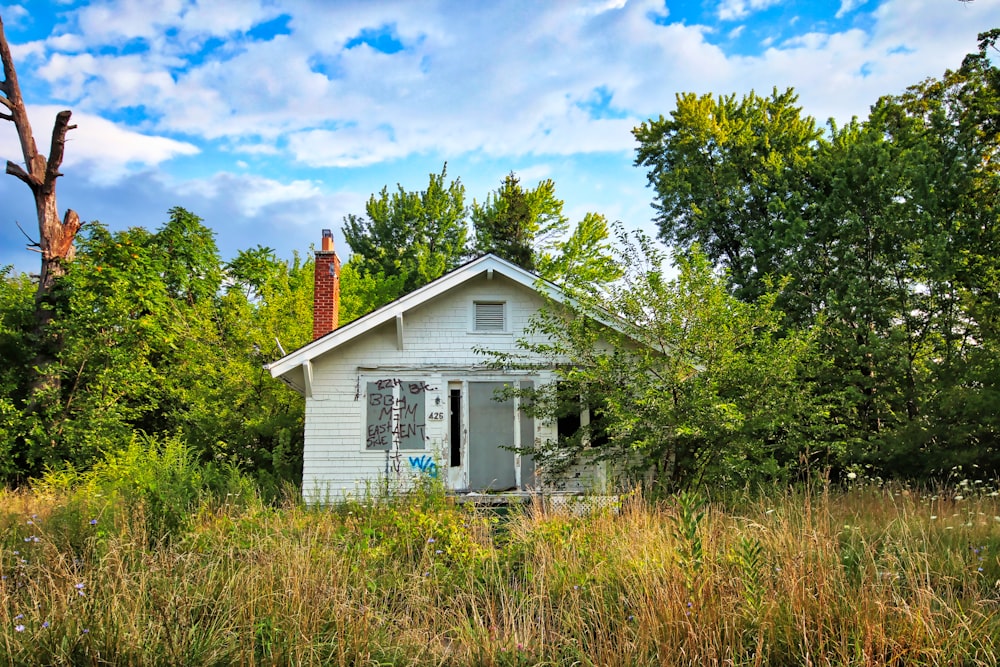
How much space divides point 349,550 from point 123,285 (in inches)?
422

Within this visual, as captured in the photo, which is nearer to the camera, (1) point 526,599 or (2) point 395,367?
(1) point 526,599

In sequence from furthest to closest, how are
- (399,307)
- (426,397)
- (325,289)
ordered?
(325,289) < (426,397) < (399,307)

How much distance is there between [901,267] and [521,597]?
13225 mm

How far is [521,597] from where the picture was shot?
15.5 feet

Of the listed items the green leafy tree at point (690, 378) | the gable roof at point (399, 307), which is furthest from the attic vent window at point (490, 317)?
the green leafy tree at point (690, 378)

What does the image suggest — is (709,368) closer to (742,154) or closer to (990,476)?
(990,476)

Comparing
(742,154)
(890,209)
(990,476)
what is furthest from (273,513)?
(742,154)

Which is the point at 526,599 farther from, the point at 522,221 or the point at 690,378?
the point at 522,221

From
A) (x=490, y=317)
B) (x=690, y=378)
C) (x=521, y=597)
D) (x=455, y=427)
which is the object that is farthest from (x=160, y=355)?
(x=521, y=597)

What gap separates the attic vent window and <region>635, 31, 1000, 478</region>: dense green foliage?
431 centimetres

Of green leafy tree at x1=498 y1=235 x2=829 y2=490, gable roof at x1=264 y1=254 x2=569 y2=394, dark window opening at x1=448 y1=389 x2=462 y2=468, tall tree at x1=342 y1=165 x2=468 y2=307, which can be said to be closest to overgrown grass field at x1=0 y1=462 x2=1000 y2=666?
green leafy tree at x1=498 y1=235 x2=829 y2=490

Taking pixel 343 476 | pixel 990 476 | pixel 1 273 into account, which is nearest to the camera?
pixel 990 476

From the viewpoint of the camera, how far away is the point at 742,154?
76.6ft

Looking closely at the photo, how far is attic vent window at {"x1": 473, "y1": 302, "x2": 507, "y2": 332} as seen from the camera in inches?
507
